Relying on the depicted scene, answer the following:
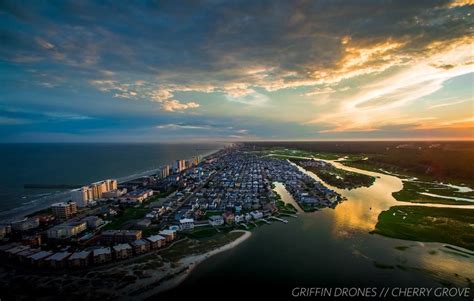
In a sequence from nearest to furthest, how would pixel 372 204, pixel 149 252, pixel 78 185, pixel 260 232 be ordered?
1. pixel 149 252
2. pixel 260 232
3. pixel 372 204
4. pixel 78 185

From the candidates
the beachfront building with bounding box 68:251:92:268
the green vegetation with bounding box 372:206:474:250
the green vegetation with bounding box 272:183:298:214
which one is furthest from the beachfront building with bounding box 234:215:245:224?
the beachfront building with bounding box 68:251:92:268

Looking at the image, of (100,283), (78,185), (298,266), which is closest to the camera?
(100,283)

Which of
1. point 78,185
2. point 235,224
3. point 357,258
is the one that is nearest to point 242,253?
point 235,224

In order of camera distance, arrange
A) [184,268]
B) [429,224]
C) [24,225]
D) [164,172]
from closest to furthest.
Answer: [184,268], [24,225], [429,224], [164,172]

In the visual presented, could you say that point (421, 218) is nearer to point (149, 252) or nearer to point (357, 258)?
point (357, 258)

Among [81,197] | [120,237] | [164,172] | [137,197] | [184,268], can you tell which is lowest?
[184,268]

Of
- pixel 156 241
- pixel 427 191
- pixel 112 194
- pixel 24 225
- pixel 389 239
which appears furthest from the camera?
pixel 427 191

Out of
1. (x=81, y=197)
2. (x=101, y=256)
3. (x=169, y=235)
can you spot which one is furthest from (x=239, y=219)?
(x=81, y=197)

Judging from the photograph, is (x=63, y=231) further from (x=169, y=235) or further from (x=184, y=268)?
(x=184, y=268)
